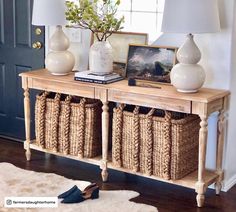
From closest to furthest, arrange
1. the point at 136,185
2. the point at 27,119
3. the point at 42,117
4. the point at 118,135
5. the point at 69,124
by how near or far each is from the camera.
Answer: the point at 118,135 → the point at 136,185 → the point at 69,124 → the point at 42,117 → the point at 27,119

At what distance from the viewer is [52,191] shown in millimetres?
3734

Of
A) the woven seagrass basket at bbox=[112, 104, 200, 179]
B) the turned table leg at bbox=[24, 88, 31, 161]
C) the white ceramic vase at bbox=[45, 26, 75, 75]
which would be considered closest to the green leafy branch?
the white ceramic vase at bbox=[45, 26, 75, 75]

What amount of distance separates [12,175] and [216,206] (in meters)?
1.60

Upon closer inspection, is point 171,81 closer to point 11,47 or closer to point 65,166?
point 65,166

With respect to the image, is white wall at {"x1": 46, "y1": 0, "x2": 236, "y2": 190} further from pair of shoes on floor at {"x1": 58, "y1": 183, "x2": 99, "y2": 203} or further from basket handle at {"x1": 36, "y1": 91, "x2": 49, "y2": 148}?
basket handle at {"x1": 36, "y1": 91, "x2": 49, "y2": 148}

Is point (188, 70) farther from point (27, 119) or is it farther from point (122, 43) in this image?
point (27, 119)

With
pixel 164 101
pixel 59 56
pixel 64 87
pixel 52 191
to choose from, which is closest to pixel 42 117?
pixel 64 87

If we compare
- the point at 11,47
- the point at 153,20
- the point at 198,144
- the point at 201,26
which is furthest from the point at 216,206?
the point at 11,47

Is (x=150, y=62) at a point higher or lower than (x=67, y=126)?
higher

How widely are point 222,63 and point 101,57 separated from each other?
2.99 ft

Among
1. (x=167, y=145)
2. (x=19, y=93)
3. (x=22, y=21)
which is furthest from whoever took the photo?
(x=19, y=93)

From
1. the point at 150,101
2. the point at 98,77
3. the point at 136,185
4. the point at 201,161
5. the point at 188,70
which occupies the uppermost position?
the point at 188,70

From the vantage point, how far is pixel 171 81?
361cm

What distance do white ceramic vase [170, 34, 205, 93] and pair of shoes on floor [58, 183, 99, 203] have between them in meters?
0.93
